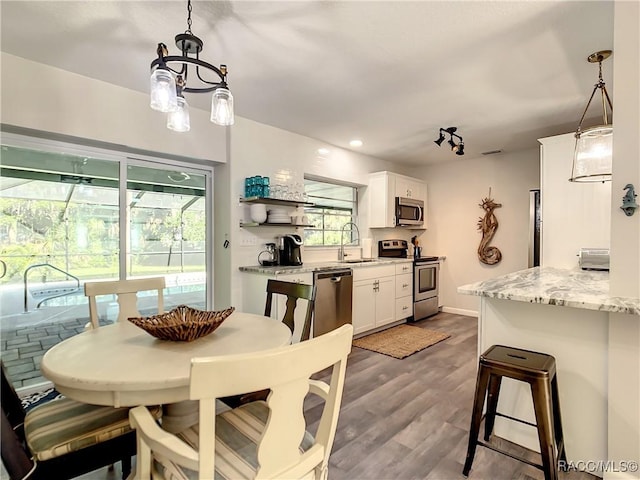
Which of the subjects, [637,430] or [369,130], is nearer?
[637,430]

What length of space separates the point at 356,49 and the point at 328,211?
2772mm

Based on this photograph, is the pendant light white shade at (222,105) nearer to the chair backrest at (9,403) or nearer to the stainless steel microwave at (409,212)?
the chair backrest at (9,403)

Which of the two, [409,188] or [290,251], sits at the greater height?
[409,188]

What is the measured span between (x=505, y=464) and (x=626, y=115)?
6.27ft

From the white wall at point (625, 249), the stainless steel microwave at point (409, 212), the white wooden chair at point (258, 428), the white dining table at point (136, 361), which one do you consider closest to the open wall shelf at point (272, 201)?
the stainless steel microwave at point (409, 212)

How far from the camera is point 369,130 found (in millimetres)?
3920

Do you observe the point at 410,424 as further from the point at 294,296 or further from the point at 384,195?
the point at 384,195

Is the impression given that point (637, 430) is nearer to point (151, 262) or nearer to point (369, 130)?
point (369, 130)

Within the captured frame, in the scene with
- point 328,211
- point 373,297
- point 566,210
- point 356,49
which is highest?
point 356,49

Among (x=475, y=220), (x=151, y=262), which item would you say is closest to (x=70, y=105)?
(x=151, y=262)

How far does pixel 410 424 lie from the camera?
88.3 inches

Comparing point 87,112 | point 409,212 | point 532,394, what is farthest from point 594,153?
point 87,112

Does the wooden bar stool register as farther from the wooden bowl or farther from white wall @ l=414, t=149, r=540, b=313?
white wall @ l=414, t=149, r=540, b=313

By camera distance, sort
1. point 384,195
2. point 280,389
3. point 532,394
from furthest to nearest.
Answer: point 384,195 → point 532,394 → point 280,389
